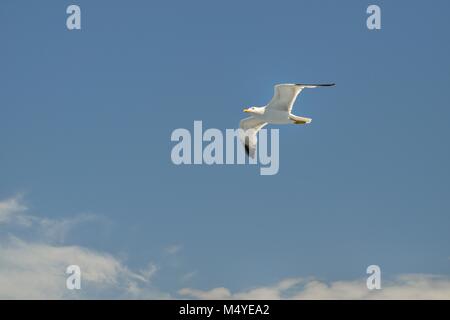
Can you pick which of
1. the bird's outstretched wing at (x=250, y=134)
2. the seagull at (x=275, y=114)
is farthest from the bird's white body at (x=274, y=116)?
the bird's outstretched wing at (x=250, y=134)

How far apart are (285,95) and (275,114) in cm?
190

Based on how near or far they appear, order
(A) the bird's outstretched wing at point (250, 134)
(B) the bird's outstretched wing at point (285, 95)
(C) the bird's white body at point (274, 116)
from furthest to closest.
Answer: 1. (A) the bird's outstretched wing at point (250, 134)
2. (C) the bird's white body at point (274, 116)
3. (B) the bird's outstretched wing at point (285, 95)

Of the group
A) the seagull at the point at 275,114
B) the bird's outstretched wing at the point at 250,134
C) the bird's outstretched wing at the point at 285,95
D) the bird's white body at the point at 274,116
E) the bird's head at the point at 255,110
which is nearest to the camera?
the bird's outstretched wing at the point at 285,95

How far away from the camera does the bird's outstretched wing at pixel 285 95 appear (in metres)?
42.7

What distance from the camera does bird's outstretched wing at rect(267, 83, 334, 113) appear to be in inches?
1679

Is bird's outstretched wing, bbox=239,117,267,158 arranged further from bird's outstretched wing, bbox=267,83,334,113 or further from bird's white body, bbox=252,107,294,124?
bird's outstretched wing, bbox=267,83,334,113

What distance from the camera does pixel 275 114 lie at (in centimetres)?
4519

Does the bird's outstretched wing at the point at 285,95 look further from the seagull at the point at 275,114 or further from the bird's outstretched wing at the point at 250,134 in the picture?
the bird's outstretched wing at the point at 250,134

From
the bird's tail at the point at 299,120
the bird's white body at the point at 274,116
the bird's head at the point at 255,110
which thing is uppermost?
the bird's head at the point at 255,110

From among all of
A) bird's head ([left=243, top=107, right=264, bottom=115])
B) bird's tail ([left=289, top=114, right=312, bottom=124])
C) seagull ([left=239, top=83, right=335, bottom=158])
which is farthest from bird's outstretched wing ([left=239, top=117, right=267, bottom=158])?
bird's tail ([left=289, top=114, right=312, bottom=124])

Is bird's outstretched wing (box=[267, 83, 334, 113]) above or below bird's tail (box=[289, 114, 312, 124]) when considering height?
above

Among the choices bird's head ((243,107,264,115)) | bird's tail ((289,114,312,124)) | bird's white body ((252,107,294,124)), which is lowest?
bird's tail ((289,114,312,124))
